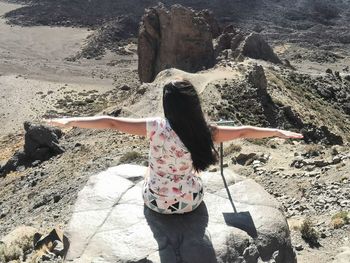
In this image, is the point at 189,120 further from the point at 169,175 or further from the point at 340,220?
the point at 340,220

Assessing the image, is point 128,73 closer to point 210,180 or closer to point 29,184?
point 29,184

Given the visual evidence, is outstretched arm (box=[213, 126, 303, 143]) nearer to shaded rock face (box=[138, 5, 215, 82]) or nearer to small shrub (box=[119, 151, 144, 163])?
small shrub (box=[119, 151, 144, 163])

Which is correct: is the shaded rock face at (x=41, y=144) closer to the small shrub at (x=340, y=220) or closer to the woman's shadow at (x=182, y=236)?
the small shrub at (x=340, y=220)

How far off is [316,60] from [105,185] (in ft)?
227

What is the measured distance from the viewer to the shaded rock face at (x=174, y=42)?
4803cm

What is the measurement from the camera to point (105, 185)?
949 centimetres

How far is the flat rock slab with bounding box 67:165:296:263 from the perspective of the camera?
7920 millimetres

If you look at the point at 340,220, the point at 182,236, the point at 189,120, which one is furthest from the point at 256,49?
the point at 189,120

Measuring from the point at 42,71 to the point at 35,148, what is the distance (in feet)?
150

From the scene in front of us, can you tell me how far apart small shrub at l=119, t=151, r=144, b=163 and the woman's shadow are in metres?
11.4

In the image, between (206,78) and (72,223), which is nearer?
(72,223)

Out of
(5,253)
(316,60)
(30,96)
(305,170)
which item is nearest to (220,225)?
(5,253)

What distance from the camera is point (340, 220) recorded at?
11.9 m

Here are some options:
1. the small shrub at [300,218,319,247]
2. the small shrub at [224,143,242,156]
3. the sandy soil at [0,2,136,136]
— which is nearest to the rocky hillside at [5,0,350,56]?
the sandy soil at [0,2,136,136]
